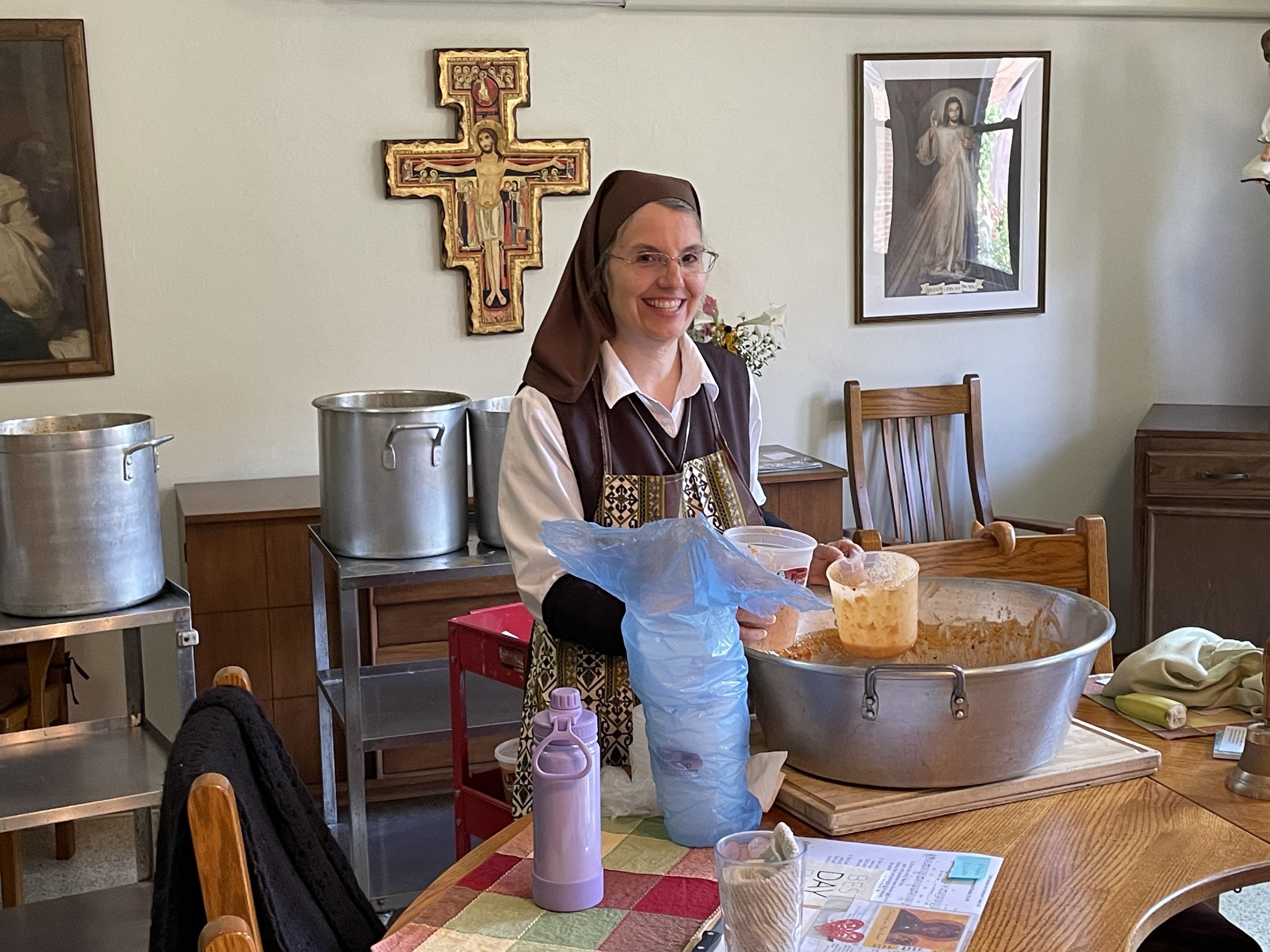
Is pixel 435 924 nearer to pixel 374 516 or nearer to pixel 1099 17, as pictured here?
pixel 374 516

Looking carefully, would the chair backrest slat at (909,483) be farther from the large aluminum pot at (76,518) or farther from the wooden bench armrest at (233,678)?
the wooden bench armrest at (233,678)

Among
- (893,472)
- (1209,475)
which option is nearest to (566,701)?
(893,472)

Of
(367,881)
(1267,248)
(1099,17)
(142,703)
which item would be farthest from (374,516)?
(1267,248)

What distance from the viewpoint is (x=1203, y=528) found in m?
4.06

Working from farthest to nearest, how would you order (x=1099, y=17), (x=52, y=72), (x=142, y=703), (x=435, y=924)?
(x=1099, y=17) → (x=52, y=72) → (x=142, y=703) → (x=435, y=924)

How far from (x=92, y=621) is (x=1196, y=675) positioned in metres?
1.97

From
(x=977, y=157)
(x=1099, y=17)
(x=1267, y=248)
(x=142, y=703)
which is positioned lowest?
(x=142, y=703)

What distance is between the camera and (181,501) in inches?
137

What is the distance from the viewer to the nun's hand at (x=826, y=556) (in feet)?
5.70

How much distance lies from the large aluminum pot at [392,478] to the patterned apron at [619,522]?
104 cm

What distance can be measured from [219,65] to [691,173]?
136 cm

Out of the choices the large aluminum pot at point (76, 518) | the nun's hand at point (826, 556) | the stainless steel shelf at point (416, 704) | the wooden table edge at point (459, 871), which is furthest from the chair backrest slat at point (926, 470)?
the wooden table edge at point (459, 871)

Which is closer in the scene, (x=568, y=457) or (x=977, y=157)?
(x=568, y=457)

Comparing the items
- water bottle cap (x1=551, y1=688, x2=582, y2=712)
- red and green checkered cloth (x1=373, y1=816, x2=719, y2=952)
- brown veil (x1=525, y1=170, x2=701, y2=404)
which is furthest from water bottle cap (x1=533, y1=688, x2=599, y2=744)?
brown veil (x1=525, y1=170, x2=701, y2=404)
